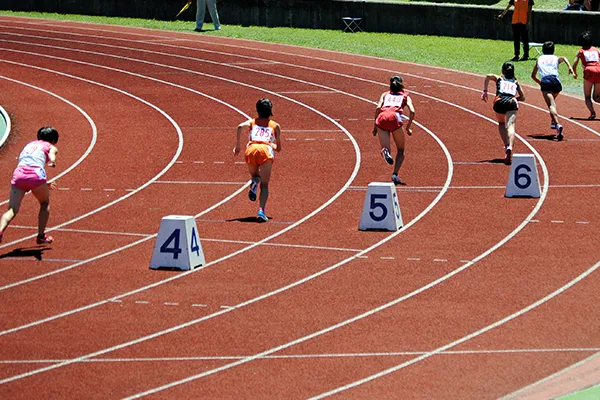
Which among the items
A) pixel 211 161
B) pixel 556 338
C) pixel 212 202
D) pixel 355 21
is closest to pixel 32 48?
pixel 355 21

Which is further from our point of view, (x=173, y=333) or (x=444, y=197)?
(x=444, y=197)

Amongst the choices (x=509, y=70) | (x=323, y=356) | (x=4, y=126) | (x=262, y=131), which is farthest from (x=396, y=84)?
(x=4, y=126)

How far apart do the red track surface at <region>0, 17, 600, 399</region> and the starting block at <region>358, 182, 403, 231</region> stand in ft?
0.57

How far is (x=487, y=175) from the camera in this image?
771 inches

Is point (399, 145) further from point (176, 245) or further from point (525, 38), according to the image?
point (525, 38)

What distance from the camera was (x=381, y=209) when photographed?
52.4 feet

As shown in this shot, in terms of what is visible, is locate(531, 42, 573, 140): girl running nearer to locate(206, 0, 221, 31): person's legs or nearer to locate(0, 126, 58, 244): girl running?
locate(0, 126, 58, 244): girl running

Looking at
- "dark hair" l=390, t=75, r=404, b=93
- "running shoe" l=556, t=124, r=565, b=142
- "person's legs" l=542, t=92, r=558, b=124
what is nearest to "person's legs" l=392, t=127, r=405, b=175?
"dark hair" l=390, t=75, r=404, b=93

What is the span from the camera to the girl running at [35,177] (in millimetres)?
15172

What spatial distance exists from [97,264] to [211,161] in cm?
636

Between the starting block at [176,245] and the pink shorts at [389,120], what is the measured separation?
17.6 feet

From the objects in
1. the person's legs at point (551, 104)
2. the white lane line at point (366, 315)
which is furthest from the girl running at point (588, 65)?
the white lane line at point (366, 315)

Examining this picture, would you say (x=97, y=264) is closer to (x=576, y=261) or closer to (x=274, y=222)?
(x=274, y=222)

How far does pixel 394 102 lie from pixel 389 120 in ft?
1.02
